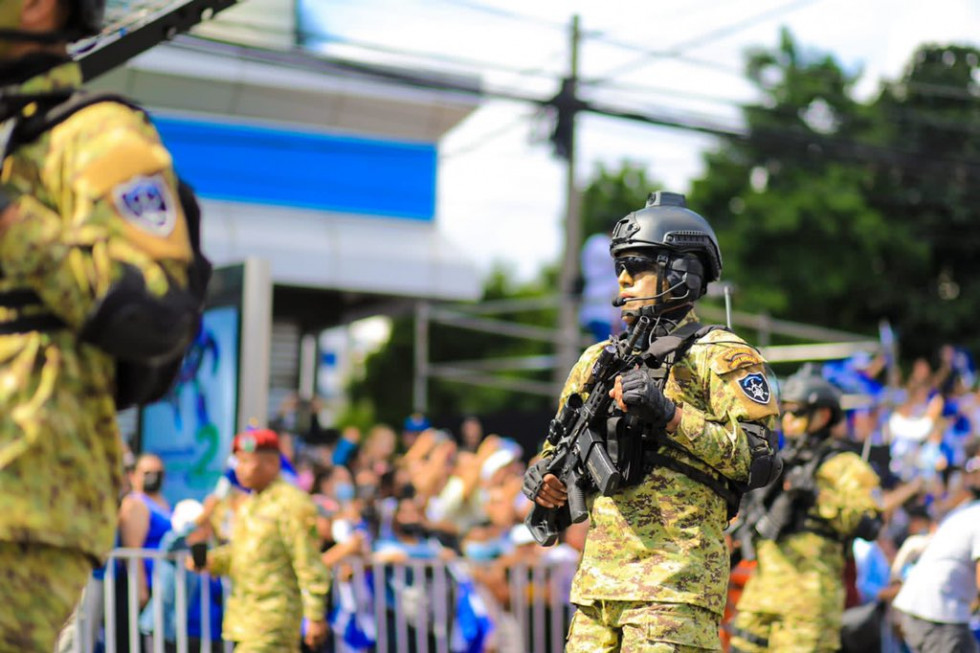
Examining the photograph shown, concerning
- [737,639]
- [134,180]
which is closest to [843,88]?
[737,639]

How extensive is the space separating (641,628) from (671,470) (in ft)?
1.97

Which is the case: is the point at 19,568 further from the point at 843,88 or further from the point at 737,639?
the point at 843,88

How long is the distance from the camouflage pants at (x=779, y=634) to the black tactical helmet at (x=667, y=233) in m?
2.42

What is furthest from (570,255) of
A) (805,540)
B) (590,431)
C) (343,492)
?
(590,431)

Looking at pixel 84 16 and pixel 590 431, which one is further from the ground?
pixel 84 16

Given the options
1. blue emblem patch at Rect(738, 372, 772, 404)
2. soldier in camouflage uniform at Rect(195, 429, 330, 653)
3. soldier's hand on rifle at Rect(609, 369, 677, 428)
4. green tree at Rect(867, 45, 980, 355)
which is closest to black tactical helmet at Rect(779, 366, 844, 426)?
blue emblem patch at Rect(738, 372, 772, 404)

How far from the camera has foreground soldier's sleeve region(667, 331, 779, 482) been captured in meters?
4.86

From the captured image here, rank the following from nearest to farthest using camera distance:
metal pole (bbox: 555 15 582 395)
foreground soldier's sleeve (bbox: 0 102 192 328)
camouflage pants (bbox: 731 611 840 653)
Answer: foreground soldier's sleeve (bbox: 0 102 192 328)
camouflage pants (bbox: 731 611 840 653)
metal pole (bbox: 555 15 582 395)

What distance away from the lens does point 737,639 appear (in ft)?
23.4

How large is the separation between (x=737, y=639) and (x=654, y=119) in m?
11.2

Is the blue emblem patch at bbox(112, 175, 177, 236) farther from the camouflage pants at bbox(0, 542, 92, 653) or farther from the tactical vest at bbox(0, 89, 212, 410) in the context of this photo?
the camouflage pants at bbox(0, 542, 92, 653)

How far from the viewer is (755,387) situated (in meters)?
5.04

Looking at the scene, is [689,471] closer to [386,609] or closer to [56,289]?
[56,289]

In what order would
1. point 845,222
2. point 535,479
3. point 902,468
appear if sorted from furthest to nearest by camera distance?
1. point 845,222
2. point 902,468
3. point 535,479
